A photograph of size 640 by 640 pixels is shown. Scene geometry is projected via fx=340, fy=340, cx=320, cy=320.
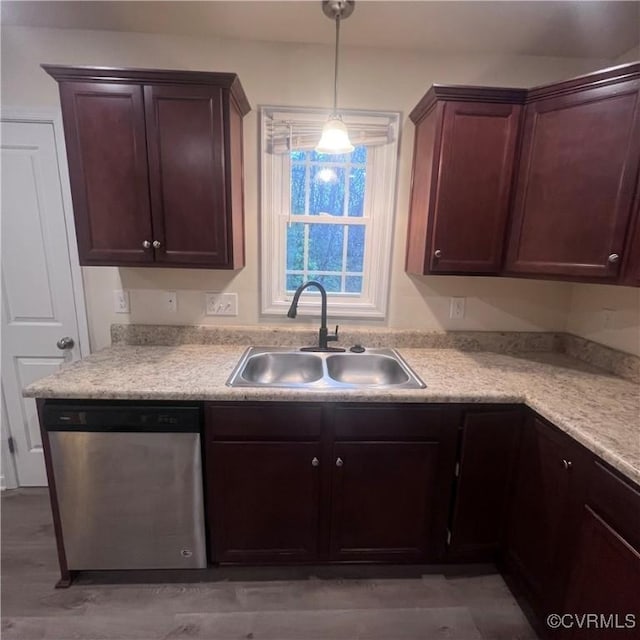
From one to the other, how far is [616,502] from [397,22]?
2037 mm

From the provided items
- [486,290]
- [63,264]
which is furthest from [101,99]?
[486,290]

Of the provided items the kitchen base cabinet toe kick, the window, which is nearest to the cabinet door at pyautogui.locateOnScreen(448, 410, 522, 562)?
the kitchen base cabinet toe kick

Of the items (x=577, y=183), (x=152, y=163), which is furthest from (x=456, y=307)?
(x=152, y=163)

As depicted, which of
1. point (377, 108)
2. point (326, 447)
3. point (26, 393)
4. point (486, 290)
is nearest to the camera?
point (26, 393)

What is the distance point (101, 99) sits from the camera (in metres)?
1.45

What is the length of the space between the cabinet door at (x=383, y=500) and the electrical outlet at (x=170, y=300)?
1.20 m

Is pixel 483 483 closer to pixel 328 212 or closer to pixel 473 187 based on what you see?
pixel 473 187

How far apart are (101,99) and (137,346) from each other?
1.19 m

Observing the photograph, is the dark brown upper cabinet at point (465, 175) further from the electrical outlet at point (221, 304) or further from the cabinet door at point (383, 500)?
the electrical outlet at point (221, 304)

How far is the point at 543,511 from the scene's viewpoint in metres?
1.29

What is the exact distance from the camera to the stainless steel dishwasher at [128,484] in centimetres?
135

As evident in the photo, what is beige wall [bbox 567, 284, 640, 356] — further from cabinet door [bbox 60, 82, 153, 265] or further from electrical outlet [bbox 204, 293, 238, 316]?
cabinet door [bbox 60, 82, 153, 265]

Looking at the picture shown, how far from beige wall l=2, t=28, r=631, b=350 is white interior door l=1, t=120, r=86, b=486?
14cm

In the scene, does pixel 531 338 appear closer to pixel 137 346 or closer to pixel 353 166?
pixel 353 166
